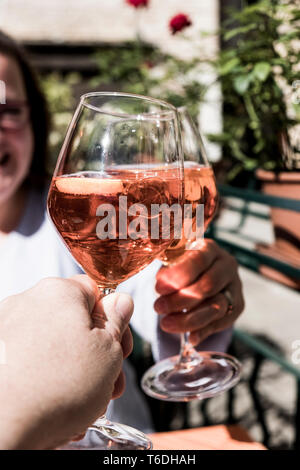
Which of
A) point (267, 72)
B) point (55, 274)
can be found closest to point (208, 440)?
point (55, 274)

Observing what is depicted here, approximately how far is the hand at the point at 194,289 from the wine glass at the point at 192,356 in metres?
0.03

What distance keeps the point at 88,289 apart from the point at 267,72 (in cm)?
97

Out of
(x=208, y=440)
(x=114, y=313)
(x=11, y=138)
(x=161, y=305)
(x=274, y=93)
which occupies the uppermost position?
(x=274, y=93)

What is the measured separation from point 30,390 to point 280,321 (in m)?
2.97

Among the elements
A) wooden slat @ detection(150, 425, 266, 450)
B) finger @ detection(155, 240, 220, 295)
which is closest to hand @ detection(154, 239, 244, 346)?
finger @ detection(155, 240, 220, 295)

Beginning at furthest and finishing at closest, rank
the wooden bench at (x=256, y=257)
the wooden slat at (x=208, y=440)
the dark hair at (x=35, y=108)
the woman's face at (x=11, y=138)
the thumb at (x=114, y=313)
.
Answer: the dark hair at (x=35, y=108), the woman's face at (x=11, y=138), the wooden bench at (x=256, y=257), the wooden slat at (x=208, y=440), the thumb at (x=114, y=313)

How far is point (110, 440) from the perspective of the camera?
0.67 meters

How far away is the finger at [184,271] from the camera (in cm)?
95

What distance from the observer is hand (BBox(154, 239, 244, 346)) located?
3.15ft

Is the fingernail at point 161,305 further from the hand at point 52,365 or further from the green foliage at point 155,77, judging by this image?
the green foliage at point 155,77

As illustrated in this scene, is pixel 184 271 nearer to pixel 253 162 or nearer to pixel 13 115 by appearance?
pixel 253 162

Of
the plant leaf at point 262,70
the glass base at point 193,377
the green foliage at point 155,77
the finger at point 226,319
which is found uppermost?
the green foliage at point 155,77

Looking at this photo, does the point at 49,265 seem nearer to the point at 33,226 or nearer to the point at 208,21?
the point at 33,226

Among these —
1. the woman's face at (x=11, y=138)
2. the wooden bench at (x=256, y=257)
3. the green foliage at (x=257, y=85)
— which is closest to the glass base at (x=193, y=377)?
the wooden bench at (x=256, y=257)
